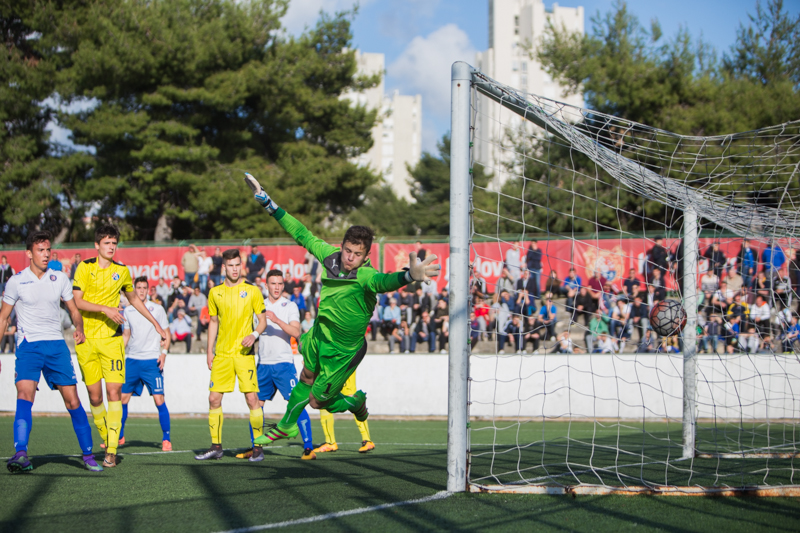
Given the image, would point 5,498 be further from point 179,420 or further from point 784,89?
point 784,89

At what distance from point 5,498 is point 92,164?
2262 centimetres

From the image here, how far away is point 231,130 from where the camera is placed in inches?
1035

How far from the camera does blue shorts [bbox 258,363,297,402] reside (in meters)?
8.18

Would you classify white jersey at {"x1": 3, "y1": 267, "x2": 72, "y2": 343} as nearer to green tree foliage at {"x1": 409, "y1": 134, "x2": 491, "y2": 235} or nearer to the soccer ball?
the soccer ball

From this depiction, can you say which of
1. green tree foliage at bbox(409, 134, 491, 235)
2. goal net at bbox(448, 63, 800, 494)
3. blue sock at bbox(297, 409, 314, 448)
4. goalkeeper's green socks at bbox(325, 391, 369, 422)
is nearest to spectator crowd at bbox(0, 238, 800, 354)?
goal net at bbox(448, 63, 800, 494)

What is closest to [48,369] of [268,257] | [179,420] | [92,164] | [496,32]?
[179,420]

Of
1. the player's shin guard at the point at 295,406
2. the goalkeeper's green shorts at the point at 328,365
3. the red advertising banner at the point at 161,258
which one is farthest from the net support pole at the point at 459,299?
the red advertising banner at the point at 161,258

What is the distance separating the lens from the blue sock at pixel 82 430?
20.6ft

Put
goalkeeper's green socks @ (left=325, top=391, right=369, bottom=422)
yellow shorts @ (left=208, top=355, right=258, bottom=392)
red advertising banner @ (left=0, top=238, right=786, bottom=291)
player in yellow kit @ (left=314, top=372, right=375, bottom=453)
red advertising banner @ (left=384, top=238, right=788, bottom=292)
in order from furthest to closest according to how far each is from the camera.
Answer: red advertising banner @ (left=0, top=238, right=786, bottom=291) → red advertising banner @ (left=384, top=238, right=788, bottom=292) → player in yellow kit @ (left=314, top=372, right=375, bottom=453) → yellow shorts @ (left=208, top=355, right=258, bottom=392) → goalkeeper's green socks @ (left=325, top=391, right=369, bottom=422)

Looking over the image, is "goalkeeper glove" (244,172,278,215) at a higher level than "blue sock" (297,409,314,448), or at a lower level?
higher

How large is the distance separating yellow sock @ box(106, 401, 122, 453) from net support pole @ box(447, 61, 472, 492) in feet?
11.9

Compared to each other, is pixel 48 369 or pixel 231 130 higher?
pixel 231 130

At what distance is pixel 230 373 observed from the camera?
283 inches

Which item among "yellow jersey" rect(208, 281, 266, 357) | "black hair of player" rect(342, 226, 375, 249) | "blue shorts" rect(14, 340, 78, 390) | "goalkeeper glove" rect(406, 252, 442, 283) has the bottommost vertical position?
"blue shorts" rect(14, 340, 78, 390)
